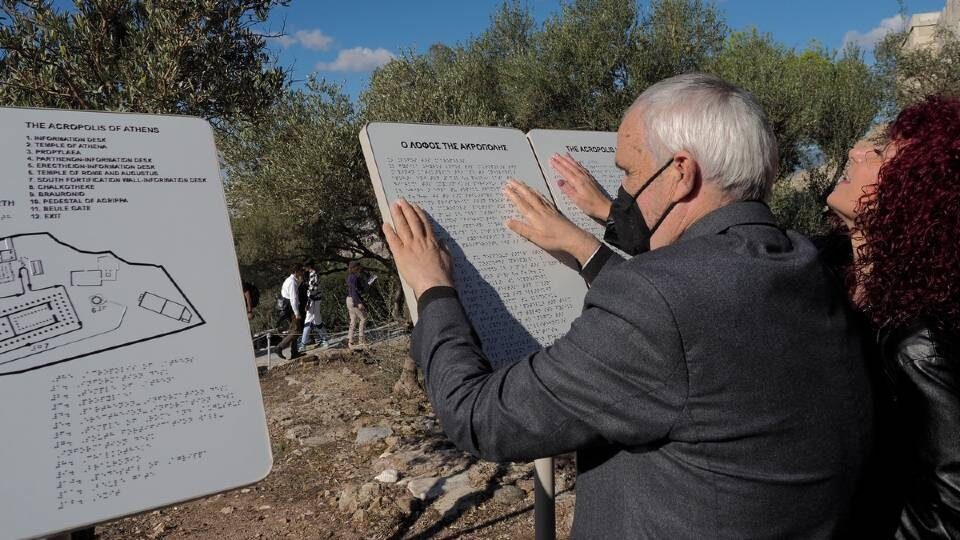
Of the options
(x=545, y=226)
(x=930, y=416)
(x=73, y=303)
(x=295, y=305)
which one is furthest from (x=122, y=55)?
(x=295, y=305)

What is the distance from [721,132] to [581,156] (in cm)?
138

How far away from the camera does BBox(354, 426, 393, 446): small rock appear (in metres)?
7.14

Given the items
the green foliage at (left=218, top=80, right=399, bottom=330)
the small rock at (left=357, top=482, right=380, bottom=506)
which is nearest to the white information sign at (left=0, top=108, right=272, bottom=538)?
the small rock at (left=357, top=482, right=380, bottom=506)

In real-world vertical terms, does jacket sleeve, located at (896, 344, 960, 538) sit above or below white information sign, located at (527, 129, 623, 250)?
below

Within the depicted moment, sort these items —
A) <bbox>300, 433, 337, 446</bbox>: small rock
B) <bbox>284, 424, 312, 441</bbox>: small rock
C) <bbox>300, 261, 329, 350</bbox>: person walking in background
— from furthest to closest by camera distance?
<bbox>300, 261, 329, 350</bbox>: person walking in background < <bbox>284, 424, 312, 441</bbox>: small rock < <bbox>300, 433, 337, 446</bbox>: small rock

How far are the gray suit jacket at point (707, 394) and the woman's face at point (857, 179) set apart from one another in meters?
0.86

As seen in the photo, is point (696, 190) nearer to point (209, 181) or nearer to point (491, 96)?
point (209, 181)

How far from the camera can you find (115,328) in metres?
1.91

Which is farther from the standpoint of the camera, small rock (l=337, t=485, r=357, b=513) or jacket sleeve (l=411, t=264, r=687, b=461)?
small rock (l=337, t=485, r=357, b=513)

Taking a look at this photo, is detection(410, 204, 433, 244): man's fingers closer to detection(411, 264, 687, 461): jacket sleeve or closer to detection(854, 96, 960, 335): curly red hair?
detection(411, 264, 687, 461): jacket sleeve

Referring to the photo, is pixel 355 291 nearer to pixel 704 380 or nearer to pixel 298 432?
pixel 298 432

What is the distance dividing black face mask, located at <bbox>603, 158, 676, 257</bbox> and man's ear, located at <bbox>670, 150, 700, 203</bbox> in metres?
0.06

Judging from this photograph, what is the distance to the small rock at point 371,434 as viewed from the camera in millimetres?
7135

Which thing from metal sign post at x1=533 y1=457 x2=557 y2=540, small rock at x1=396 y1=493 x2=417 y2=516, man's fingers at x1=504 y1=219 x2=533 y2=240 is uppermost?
man's fingers at x1=504 y1=219 x2=533 y2=240
